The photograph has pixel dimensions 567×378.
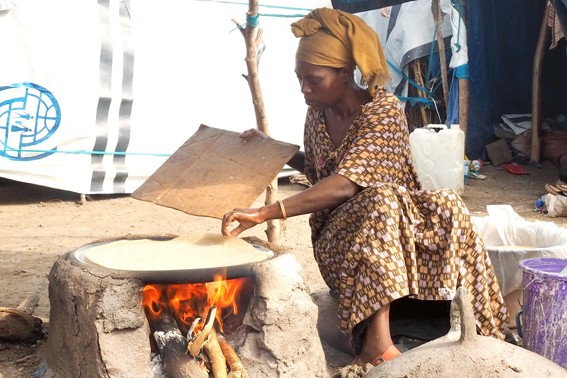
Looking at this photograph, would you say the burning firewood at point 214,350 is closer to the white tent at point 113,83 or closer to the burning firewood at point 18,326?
the burning firewood at point 18,326

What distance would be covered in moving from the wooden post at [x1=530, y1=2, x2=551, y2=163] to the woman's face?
502 cm

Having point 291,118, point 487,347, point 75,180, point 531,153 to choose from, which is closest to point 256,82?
point 487,347

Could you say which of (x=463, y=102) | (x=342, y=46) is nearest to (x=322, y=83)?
(x=342, y=46)

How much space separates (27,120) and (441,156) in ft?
11.7

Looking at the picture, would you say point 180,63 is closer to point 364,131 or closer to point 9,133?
point 9,133

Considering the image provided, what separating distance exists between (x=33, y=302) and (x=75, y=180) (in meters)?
Result: 3.06

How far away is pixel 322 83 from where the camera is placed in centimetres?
303

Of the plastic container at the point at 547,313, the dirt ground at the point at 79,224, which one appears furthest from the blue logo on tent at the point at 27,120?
the plastic container at the point at 547,313

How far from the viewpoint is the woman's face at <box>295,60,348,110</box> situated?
9.89ft

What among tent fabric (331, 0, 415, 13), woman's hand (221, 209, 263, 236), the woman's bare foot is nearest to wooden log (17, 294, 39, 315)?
woman's hand (221, 209, 263, 236)

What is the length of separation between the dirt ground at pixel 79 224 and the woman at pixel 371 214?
0.44 meters

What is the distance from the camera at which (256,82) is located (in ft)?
12.3

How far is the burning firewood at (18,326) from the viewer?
2934 millimetres

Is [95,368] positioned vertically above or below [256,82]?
below
